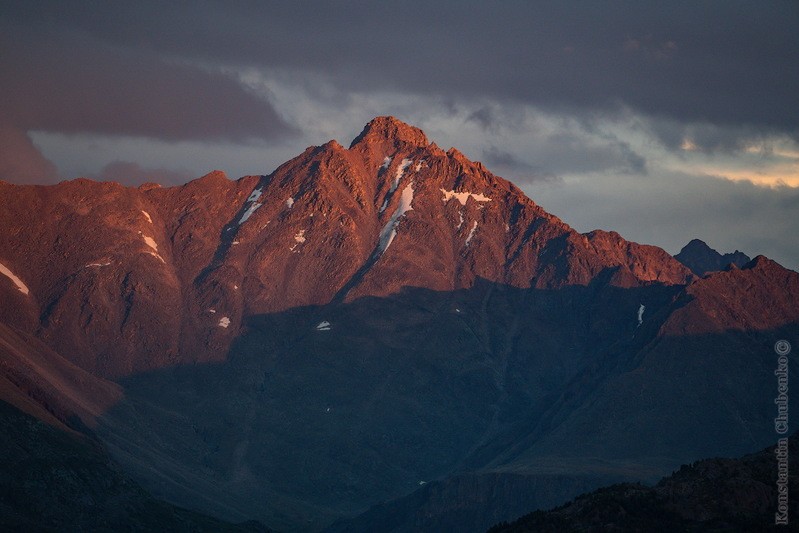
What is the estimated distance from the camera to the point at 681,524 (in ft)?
557

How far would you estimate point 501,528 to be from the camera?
187125 mm

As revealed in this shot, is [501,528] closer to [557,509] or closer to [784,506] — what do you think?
[557,509]

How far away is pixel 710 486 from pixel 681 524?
7.31 metres

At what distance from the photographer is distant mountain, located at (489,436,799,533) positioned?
554 ft

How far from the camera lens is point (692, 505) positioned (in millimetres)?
172500

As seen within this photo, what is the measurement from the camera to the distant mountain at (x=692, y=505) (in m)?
169

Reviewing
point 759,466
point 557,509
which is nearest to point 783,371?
point 759,466

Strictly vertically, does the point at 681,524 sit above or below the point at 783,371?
below

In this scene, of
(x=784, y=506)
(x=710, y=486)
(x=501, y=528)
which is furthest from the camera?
(x=501, y=528)

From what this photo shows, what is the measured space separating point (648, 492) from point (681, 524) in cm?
866

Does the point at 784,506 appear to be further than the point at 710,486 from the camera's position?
No

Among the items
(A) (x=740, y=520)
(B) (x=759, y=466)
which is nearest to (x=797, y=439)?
(B) (x=759, y=466)

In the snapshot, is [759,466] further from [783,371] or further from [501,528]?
[501,528]

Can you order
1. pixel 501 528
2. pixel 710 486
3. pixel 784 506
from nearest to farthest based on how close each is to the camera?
pixel 784 506
pixel 710 486
pixel 501 528
